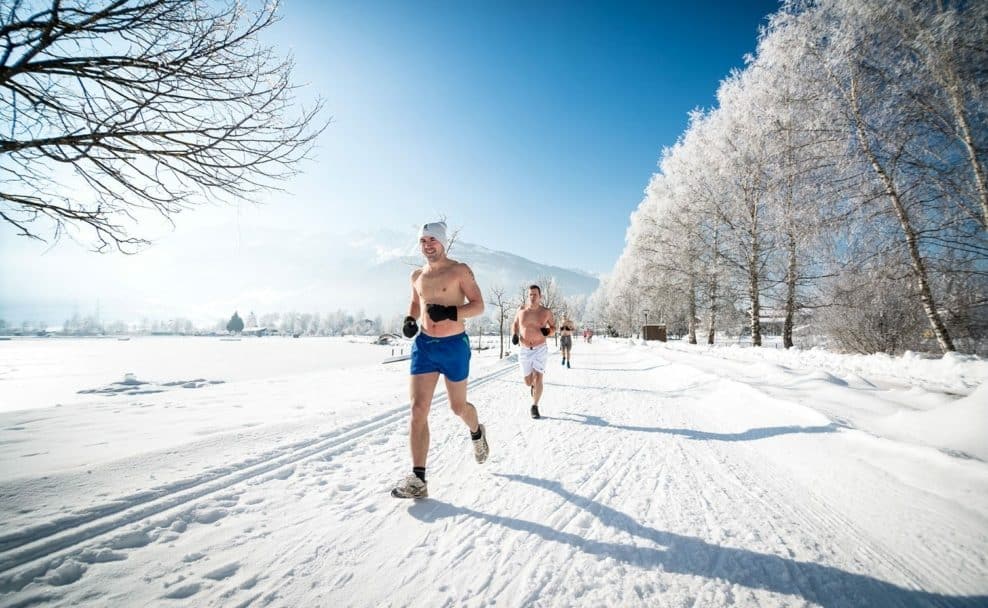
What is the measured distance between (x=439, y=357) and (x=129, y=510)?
223 cm

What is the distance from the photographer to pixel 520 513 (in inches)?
94.0

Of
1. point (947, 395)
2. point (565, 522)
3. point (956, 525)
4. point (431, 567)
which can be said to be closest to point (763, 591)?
point (565, 522)

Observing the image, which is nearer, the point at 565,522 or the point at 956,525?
the point at 956,525

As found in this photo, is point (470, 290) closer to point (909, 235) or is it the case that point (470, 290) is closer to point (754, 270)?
point (909, 235)

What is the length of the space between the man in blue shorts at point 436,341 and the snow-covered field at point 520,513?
12.1 inches

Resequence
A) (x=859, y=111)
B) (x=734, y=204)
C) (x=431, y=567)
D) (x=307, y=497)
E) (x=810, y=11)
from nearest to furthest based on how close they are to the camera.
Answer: (x=431, y=567) → (x=307, y=497) → (x=859, y=111) → (x=810, y=11) → (x=734, y=204)

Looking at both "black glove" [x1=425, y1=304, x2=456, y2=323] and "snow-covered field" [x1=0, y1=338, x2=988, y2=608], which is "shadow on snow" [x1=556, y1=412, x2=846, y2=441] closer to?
"snow-covered field" [x1=0, y1=338, x2=988, y2=608]

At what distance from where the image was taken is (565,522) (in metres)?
2.27

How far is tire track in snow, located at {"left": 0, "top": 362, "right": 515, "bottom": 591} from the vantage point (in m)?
1.79

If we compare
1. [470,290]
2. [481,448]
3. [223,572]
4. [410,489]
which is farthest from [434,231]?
[223,572]

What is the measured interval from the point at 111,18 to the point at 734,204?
1672cm

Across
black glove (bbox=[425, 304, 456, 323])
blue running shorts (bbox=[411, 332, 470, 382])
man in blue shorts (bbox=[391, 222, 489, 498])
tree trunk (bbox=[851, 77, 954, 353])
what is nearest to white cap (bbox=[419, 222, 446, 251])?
man in blue shorts (bbox=[391, 222, 489, 498])

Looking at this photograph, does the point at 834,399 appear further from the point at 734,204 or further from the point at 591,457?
the point at 734,204

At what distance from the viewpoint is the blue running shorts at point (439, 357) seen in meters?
2.86
